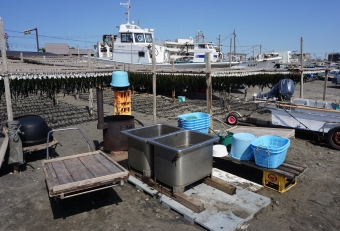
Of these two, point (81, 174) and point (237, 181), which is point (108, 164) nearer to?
point (81, 174)

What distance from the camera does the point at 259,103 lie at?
31.0 ft

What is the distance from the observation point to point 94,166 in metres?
4.73

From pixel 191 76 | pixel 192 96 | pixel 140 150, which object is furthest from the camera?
pixel 192 96

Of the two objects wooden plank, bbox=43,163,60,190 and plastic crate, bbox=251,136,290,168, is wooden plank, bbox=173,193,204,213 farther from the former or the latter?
wooden plank, bbox=43,163,60,190

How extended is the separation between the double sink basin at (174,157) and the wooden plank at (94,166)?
798mm

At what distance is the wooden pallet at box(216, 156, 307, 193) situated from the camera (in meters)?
5.26

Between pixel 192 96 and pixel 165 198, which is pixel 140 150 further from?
pixel 192 96

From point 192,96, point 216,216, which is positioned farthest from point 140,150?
point 192,96

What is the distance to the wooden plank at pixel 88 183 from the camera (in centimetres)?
382

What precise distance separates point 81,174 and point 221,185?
2.49m

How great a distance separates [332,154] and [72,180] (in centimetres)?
684

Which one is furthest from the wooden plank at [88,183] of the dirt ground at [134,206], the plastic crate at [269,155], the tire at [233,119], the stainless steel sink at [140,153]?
the tire at [233,119]

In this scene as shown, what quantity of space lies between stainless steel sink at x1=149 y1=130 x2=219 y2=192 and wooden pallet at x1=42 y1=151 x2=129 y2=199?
74 cm

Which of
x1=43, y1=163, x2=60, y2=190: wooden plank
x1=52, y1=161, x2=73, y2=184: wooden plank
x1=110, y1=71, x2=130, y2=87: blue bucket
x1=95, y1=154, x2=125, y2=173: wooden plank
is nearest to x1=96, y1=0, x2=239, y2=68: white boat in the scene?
x1=110, y1=71, x2=130, y2=87: blue bucket
